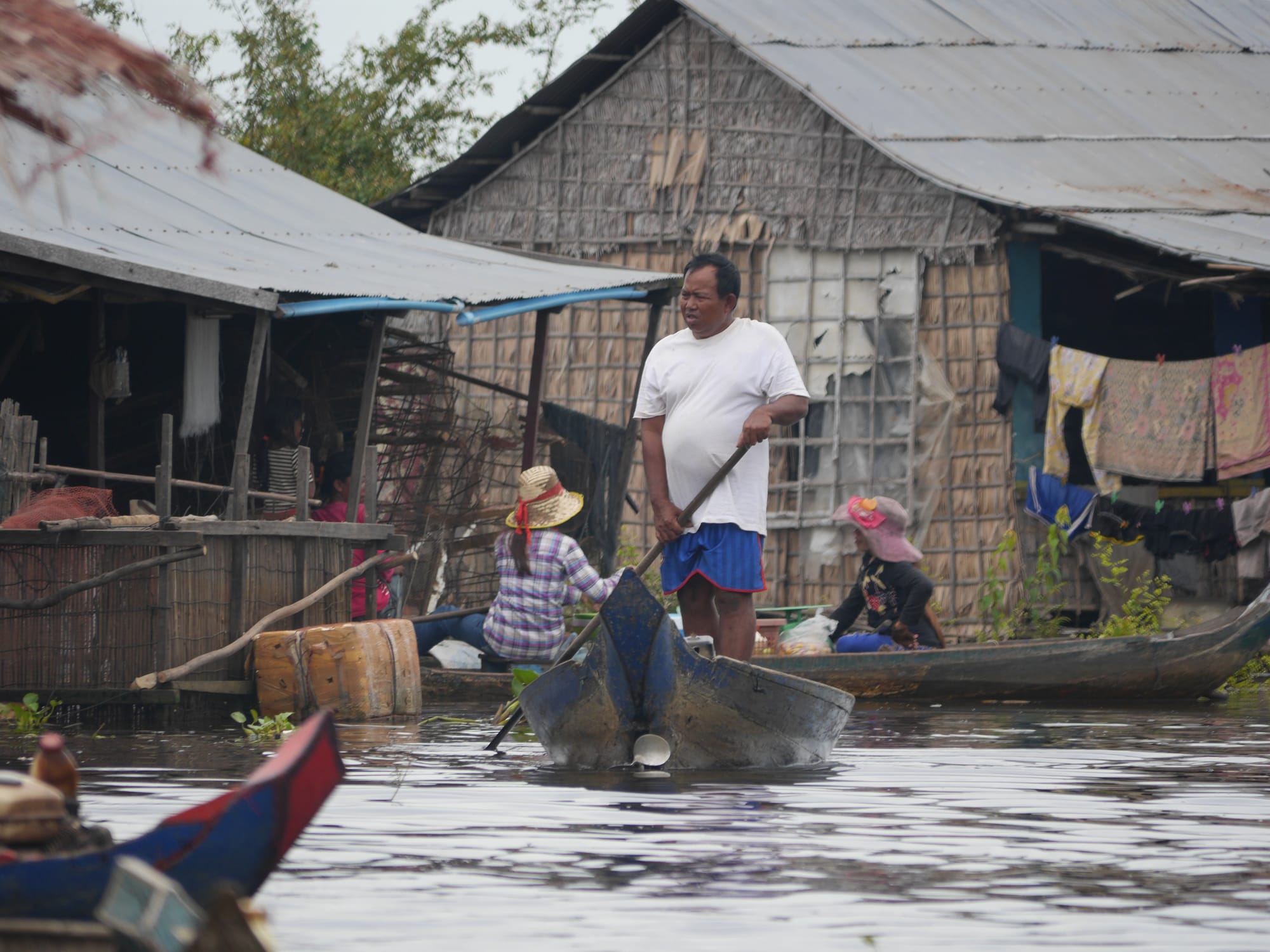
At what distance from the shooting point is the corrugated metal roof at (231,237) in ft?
33.1

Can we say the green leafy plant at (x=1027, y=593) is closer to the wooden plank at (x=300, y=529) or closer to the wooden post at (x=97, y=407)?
the wooden plank at (x=300, y=529)

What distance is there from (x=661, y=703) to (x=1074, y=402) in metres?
8.08

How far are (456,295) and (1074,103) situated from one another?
25.0 ft

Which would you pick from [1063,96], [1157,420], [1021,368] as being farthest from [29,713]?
[1063,96]

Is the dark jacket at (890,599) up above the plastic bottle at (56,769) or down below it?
above

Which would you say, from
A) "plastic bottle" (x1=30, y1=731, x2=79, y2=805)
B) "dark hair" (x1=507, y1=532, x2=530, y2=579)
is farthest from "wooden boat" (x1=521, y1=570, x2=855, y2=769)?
"dark hair" (x1=507, y1=532, x2=530, y2=579)

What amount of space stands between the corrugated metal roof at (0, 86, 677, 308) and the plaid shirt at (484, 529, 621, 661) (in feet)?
5.55

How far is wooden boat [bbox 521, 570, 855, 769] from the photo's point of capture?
660cm

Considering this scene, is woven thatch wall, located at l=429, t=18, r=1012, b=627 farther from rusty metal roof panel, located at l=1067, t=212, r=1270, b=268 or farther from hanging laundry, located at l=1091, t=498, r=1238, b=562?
rusty metal roof panel, located at l=1067, t=212, r=1270, b=268

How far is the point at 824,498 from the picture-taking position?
15508 mm

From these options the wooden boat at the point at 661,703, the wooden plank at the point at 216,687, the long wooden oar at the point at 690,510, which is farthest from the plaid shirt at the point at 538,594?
the wooden boat at the point at 661,703

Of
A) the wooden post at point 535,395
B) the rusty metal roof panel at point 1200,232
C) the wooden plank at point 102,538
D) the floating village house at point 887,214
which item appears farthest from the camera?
the floating village house at point 887,214

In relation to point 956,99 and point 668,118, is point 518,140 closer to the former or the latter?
point 668,118

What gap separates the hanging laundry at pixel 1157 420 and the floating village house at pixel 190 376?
134 inches
